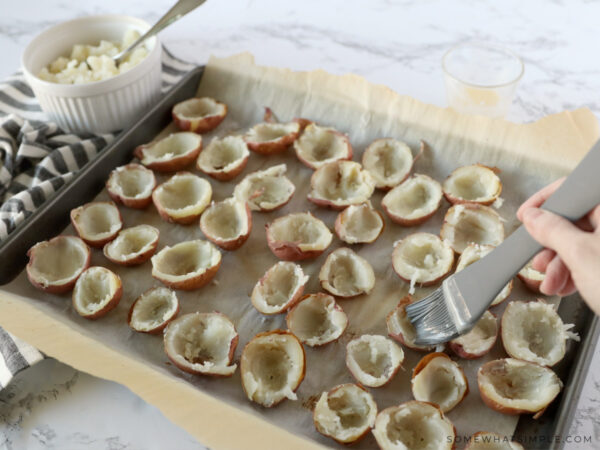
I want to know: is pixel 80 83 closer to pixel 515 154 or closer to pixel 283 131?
pixel 283 131

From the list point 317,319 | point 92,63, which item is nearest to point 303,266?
point 317,319

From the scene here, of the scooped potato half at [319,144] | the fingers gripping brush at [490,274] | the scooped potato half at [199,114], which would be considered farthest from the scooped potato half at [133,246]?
the fingers gripping brush at [490,274]

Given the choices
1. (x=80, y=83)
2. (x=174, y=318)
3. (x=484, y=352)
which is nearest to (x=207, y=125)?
(x=80, y=83)

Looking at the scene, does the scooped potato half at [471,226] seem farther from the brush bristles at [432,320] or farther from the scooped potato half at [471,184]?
the brush bristles at [432,320]

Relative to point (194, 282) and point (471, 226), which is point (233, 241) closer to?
point (194, 282)

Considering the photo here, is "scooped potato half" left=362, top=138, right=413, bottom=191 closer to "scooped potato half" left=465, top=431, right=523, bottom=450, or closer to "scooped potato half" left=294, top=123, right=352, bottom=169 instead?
"scooped potato half" left=294, top=123, right=352, bottom=169
